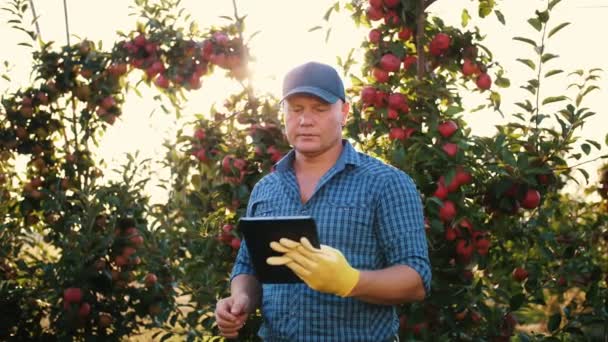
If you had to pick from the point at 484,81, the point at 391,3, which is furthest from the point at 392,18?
the point at 484,81

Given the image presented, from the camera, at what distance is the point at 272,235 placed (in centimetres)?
181

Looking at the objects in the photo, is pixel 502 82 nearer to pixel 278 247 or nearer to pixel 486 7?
pixel 486 7

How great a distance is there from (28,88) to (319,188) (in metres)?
3.10

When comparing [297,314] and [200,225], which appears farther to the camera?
[200,225]

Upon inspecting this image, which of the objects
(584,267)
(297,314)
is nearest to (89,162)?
(584,267)

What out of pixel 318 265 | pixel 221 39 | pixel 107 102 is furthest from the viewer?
pixel 107 102

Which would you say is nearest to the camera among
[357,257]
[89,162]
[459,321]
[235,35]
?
[357,257]

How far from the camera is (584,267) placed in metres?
3.67

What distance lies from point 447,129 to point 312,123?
1057 mm

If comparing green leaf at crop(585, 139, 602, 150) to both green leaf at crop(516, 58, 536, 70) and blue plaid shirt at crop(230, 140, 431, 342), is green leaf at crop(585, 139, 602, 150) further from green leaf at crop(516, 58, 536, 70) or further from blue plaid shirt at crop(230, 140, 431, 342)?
blue plaid shirt at crop(230, 140, 431, 342)

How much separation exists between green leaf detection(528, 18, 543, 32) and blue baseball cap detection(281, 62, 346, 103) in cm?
132

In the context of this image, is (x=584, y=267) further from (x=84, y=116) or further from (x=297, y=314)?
(x=84, y=116)

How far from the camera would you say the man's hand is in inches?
79.7

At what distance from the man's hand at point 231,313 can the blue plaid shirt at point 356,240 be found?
71mm
